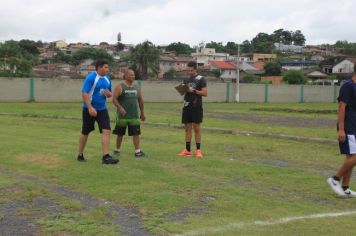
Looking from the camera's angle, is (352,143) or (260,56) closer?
(352,143)

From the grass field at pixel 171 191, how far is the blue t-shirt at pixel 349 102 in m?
0.93

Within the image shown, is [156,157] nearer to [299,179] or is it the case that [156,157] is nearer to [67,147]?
[67,147]

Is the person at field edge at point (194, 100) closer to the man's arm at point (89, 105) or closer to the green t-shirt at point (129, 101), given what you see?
the green t-shirt at point (129, 101)

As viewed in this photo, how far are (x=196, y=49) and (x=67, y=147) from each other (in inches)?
6118

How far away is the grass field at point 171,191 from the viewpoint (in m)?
5.73

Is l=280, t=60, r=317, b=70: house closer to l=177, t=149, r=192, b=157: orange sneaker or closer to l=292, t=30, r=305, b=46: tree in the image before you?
l=292, t=30, r=305, b=46: tree

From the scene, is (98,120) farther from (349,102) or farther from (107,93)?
(349,102)

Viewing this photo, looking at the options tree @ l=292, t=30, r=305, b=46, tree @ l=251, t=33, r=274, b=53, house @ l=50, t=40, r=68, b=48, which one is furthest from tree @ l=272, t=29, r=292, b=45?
house @ l=50, t=40, r=68, b=48

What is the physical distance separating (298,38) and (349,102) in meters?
181

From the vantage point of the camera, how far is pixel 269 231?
552 cm

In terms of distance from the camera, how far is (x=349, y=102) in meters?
7.31

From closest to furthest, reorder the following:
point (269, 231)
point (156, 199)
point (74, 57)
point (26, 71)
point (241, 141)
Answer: point (269, 231)
point (156, 199)
point (241, 141)
point (26, 71)
point (74, 57)

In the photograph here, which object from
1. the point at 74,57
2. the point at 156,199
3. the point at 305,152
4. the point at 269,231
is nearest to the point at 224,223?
the point at 269,231

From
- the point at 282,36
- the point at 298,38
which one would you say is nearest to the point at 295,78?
the point at 282,36
